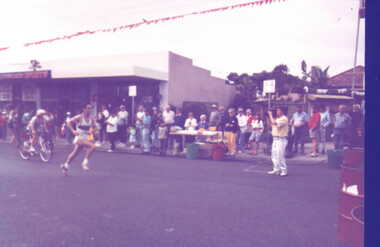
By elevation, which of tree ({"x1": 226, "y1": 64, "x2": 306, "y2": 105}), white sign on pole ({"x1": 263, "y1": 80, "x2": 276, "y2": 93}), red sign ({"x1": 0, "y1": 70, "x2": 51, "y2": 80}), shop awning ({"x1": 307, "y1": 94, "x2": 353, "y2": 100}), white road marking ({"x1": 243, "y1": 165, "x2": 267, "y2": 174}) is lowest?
white road marking ({"x1": 243, "y1": 165, "x2": 267, "y2": 174})

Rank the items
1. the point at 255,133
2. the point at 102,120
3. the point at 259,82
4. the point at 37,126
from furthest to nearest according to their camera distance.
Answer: the point at 259,82 < the point at 102,120 < the point at 255,133 < the point at 37,126

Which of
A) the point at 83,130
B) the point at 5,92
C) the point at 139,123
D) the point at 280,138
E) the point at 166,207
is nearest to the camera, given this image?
the point at 166,207

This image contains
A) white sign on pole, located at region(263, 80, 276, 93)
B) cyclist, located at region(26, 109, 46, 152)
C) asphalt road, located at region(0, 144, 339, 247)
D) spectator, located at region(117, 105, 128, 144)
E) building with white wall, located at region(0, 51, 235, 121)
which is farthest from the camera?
building with white wall, located at region(0, 51, 235, 121)

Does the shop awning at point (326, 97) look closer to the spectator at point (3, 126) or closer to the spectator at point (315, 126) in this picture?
the spectator at point (315, 126)

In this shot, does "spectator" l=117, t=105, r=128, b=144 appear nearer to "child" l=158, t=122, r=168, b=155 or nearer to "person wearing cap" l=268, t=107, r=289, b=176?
"child" l=158, t=122, r=168, b=155

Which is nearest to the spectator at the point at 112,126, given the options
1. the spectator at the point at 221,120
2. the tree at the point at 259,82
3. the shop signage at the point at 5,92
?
the spectator at the point at 221,120

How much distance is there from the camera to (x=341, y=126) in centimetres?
1291

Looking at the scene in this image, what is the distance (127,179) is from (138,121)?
721 cm

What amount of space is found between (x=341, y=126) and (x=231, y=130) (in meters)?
3.68

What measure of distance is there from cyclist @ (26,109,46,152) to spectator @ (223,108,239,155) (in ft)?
20.3

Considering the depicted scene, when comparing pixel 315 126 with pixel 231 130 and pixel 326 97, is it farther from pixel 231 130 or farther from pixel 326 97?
pixel 326 97

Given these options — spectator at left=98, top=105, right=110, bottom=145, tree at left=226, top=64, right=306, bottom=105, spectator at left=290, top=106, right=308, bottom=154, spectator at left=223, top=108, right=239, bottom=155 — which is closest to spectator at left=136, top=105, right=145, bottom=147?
spectator at left=98, top=105, right=110, bottom=145

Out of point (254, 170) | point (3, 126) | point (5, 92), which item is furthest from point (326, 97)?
point (5, 92)

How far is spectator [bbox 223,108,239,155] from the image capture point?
1385cm
